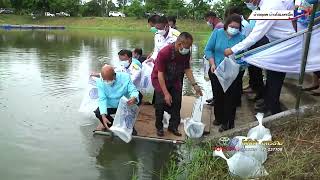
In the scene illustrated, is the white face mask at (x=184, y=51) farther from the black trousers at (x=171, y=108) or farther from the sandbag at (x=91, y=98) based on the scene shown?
the sandbag at (x=91, y=98)

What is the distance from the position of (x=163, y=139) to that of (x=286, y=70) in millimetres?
1816

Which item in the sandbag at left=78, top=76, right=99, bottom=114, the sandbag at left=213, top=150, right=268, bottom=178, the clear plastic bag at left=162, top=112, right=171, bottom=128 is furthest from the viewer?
the sandbag at left=78, top=76, right=99, bottom=114

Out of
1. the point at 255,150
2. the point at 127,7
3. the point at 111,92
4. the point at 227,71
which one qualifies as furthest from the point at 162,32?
the point at 127,7

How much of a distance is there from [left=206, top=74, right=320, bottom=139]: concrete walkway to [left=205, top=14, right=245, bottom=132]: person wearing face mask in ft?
0.82

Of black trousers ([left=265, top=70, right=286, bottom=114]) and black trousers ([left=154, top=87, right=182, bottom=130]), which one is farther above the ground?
black trousers ([left=265, top=70, right=286, bottom=114])

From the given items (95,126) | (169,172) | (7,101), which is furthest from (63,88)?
(169,172)

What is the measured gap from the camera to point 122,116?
5777 mm

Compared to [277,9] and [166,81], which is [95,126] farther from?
[277,9]

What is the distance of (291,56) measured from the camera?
17.3 ft

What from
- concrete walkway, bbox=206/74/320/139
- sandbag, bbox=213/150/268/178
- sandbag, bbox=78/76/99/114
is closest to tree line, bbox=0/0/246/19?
concrete walkway, bbox=206/74/320/139

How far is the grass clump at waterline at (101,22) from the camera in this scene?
58.4 m

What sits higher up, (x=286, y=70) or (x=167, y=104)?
(x=286, y=70)

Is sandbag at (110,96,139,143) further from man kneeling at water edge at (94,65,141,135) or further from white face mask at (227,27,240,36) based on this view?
white face mask at (227,27,240,36)

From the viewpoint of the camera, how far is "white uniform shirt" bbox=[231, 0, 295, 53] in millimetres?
5406
